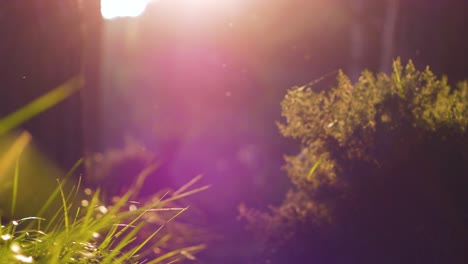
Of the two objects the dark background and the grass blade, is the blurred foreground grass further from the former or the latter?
the dark background

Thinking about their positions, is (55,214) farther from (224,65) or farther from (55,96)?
(224,65)

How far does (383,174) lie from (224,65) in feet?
33.7

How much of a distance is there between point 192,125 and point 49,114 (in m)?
11.9

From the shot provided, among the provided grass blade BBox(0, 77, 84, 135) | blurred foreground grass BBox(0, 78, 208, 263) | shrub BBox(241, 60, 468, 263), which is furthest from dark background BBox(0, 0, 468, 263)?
shrub BBox(241, 60, 468, 263)

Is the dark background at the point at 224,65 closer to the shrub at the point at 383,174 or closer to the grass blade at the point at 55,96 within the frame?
the grass blade at the point at 55,96

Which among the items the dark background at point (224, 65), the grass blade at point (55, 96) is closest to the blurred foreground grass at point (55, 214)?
the grass blade at point (55, 96)

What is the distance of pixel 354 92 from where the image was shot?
590cm

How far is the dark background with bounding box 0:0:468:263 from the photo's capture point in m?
6.04

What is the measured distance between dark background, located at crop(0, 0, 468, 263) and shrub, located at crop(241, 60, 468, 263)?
2089 millimetres

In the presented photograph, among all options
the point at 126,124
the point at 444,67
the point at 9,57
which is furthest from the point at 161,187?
the point at 126,124

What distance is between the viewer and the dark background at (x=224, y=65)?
6.04 m

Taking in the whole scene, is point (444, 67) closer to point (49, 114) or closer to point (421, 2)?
point (421, 2)

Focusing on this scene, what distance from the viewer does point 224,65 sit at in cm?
1531

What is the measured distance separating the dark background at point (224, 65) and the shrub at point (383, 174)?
2.09 metres
